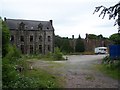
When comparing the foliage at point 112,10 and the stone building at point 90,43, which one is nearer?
the foliage at point 112,10

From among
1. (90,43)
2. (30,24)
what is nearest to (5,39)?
(30,24)

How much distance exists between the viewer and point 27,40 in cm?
6400

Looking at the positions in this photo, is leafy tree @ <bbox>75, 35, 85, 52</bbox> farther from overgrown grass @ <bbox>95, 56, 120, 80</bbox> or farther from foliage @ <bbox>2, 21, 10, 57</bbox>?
foliage @ <bbox>2, 21, 10, 57</bbox>

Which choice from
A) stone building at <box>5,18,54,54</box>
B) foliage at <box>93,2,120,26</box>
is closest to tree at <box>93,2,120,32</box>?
foliage at <box>93,2,120,26</box>

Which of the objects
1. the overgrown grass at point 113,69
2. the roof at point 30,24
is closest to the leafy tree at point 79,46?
the roof at point 30,24

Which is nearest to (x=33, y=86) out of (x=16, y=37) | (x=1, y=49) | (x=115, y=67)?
(x=1, y=49)

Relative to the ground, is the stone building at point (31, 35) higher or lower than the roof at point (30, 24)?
lower

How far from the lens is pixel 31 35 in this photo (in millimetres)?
64625

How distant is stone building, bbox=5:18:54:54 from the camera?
208 ft

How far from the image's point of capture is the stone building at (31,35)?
63.3 meters

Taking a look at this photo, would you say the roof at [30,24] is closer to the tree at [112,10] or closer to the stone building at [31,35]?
the stone building at [31,35]

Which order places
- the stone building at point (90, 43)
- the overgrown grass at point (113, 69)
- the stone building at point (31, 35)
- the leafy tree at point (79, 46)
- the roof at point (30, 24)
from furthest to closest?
the stone building at point (90, 43), the leafy tree at point (79, 46), the roof at point (30, 24), the stone building at point (31, 35), the overgrown grass at point (113, 69)

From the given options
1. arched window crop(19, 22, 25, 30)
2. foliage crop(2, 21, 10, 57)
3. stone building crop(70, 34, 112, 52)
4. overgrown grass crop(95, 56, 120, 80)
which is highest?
arched window crop(19, 22, 25, 30)

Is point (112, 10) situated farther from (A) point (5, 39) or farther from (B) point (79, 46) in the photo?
(B) point (79, 46)
